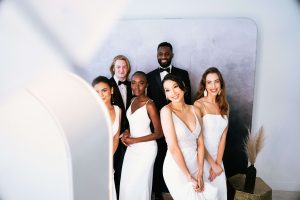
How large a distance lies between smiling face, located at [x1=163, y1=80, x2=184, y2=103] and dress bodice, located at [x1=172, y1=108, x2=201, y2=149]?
0.38 feet

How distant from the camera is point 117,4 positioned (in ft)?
7.13

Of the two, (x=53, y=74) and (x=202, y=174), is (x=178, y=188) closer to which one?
(x=202, y=174)

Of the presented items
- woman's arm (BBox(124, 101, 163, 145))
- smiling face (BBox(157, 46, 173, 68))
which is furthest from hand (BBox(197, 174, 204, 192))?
smiling face (BBox(157, 46, 173, 68))

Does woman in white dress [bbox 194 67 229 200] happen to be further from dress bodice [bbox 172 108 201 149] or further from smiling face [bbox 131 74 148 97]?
smiling face [bbox 131 74 148 97]

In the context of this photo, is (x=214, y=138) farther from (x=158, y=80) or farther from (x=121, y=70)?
(x=121, y=70)

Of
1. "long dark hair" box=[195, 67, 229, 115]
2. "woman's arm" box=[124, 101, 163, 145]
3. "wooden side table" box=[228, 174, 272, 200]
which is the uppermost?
"long dark hair" box=[195, 67, 229, 115]

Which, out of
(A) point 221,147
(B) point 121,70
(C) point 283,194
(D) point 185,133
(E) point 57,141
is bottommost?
(C) point 283,194

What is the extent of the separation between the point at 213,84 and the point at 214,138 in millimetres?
418

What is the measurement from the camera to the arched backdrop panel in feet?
7.15

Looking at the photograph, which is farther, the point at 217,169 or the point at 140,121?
the point at 217,169

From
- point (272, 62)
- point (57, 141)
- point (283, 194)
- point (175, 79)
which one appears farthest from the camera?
point (283, 194)

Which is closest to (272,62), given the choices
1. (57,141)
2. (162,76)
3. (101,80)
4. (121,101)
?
(162,76)

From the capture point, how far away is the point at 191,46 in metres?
2.20

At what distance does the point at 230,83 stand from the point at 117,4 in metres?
1.04
